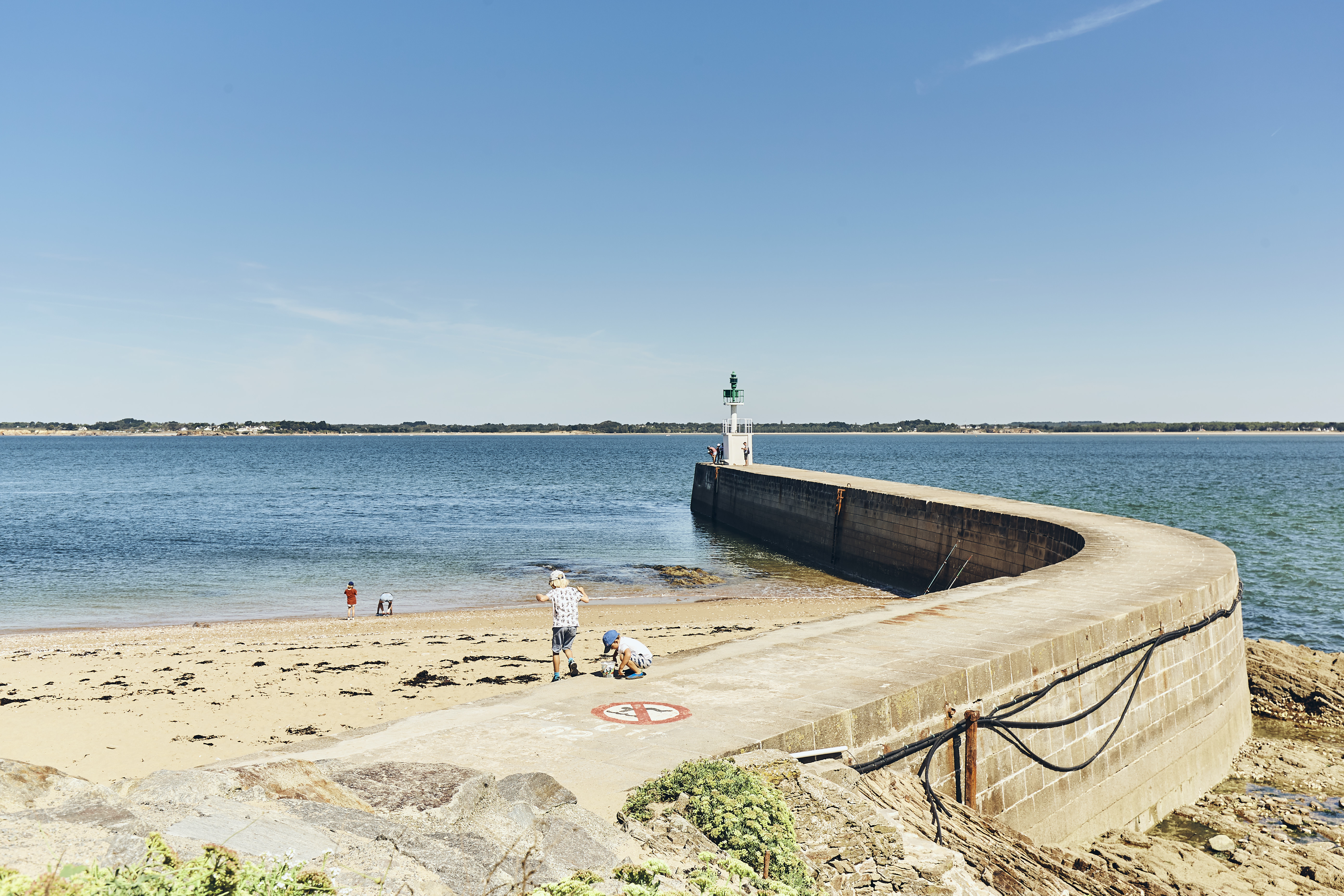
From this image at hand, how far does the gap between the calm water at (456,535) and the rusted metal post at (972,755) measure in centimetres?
1549

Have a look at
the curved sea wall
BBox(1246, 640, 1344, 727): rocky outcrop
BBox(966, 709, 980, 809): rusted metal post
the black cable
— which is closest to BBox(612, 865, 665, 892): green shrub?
the curved sea wall

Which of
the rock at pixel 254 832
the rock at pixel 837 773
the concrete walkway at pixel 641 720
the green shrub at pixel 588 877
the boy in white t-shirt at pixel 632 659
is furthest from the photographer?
the boy in white t-shirt at pixel 632 659

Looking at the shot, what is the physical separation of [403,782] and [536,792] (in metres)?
0.85

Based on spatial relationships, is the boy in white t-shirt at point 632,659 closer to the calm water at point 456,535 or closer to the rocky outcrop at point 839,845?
the rocky outcrop at point 839,845

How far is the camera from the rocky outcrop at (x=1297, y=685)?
44.8ft

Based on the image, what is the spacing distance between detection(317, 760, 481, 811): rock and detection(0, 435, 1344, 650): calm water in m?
18.4

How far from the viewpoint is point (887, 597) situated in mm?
24109

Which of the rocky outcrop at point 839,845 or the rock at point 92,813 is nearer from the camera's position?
the rock at point 92,813

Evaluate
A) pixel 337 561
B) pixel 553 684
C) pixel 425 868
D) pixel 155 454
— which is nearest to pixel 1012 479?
pixel 337 561

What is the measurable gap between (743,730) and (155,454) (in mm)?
156859

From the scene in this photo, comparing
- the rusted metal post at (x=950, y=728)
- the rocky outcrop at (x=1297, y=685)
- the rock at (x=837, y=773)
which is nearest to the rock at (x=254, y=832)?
the rock at (x=837, y=773)

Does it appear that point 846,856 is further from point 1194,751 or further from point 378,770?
point 1194,751

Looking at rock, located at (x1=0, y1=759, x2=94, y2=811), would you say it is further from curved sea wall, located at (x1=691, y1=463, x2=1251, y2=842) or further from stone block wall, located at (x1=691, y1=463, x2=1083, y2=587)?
stone block wall, located at (x1=691, y1=463, x2=1083, y2=587)

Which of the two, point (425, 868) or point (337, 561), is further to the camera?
point (337, 561)
